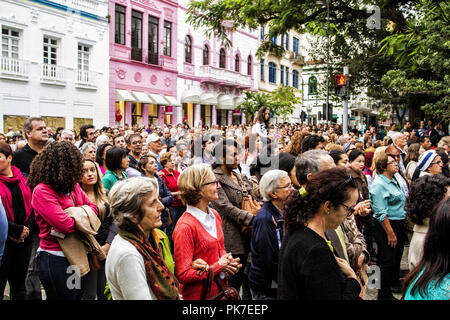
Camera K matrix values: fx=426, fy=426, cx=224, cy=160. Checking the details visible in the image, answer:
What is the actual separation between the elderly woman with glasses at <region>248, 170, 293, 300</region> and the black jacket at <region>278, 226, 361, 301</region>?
42.4 inches

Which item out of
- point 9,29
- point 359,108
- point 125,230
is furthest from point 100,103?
point 359,108

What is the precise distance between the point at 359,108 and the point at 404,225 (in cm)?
3376

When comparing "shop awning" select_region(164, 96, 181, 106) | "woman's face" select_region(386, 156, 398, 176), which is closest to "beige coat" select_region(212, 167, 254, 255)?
"woman's face" select_region(386, 156, 398, 176)

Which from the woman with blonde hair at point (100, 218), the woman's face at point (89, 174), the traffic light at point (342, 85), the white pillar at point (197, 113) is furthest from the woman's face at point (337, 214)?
the white pillar at point (197, 113)

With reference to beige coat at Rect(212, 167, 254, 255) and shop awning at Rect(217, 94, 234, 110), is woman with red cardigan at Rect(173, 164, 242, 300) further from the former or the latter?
shop awning at Rect(217, 94, 234, 110)

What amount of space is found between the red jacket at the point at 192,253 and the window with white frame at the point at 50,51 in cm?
1828

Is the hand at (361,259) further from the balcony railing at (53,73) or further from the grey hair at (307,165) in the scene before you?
the balcony railing at (53,73)

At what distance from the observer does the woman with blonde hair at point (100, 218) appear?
4.21m

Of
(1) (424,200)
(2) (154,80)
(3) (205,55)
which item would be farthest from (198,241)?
(3) (205,55)

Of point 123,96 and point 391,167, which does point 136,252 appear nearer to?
point 391,167

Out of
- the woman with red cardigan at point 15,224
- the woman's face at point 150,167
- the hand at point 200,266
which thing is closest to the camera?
the hand at point 200,266
